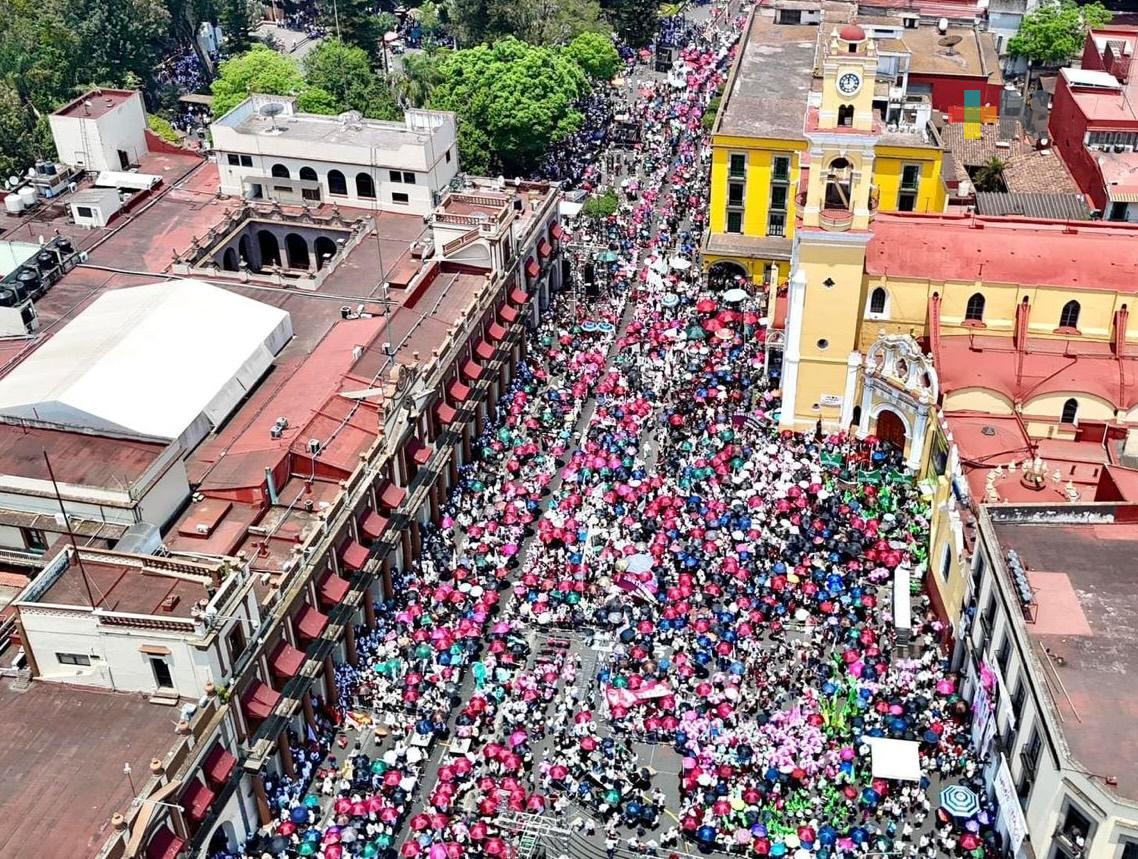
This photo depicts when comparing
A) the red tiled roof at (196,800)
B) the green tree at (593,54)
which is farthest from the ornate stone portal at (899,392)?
the green tree at (593,54)

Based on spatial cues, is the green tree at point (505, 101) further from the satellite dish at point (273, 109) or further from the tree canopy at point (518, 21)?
the tree canopy at point (518, 21)

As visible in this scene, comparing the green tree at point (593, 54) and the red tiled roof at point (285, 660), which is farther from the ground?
the green tree at point (593, 54)

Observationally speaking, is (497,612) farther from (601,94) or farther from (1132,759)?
(601,94)

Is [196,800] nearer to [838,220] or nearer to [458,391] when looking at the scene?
[458,391]

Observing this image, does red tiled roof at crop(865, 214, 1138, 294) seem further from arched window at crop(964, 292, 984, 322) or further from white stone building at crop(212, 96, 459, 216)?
white stone building at crop(212, 96, 459, 216)

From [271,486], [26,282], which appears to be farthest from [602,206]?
[271,486]

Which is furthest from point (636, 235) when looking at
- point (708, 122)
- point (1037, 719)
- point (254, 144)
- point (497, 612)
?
point (1037, 719)

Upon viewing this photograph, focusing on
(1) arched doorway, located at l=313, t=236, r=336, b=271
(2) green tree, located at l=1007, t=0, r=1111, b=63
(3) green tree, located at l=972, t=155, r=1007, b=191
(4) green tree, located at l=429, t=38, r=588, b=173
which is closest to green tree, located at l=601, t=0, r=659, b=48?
(4) green tree, located at l=429, t=38, r=588, b=173
